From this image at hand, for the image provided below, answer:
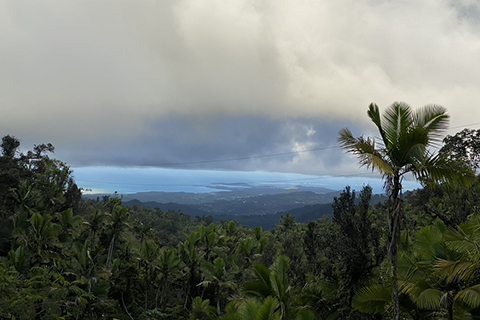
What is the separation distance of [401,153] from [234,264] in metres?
22.1

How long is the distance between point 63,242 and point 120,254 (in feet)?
28.3

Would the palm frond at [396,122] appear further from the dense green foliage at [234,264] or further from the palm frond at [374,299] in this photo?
the palm frond at [374,299]

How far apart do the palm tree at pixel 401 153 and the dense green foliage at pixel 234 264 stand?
1.10 meters

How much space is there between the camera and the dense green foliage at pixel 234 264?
736 centimetres

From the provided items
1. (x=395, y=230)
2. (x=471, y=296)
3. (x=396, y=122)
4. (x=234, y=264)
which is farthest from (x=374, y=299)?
(x=234, y=264)

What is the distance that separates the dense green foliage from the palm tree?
1.10 meters

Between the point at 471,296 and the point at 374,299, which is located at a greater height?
the point at 471,296

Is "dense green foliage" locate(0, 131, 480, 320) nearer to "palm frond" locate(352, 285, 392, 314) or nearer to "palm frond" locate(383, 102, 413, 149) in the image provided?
"palm frond" locate(352, 285, 392, 314)

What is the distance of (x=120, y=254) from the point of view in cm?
3334

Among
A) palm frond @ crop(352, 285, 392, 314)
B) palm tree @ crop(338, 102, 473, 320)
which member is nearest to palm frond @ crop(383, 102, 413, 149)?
palm tree @ crop(338, 102, 473, 320)

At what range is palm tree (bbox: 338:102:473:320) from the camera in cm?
630

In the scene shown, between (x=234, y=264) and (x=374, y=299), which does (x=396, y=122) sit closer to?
(x=374, y=299)

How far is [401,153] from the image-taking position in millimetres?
6617

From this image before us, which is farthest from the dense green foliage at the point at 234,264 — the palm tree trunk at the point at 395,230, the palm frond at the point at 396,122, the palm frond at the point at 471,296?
the palm frond at the point at 396,122
